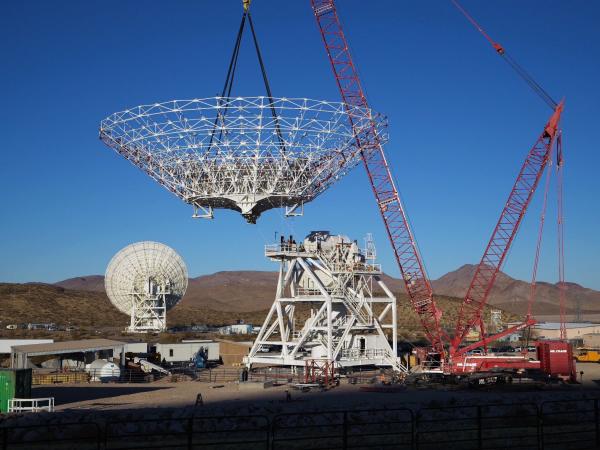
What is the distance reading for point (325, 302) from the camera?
170 feet

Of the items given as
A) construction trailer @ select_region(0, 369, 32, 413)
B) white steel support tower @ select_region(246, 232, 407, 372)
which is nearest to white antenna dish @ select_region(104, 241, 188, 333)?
white steel support tower @ select_region(246, 232, 407, 372)

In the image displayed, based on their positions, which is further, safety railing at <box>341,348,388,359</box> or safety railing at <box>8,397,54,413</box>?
safety railing at <box>341,348,388,359</box>

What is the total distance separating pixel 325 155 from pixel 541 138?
21015 millimetres

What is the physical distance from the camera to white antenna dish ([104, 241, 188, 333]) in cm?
9156

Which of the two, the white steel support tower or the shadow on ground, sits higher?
the white steel support tower

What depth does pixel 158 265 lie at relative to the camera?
9200 cm

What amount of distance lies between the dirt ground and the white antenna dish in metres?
45.9

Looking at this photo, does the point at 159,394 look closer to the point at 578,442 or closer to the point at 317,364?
the point at 317,364

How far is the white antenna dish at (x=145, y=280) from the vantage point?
91.6 meters

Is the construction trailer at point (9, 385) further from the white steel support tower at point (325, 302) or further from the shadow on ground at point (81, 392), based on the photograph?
the white steel support tower at point (325, 302)

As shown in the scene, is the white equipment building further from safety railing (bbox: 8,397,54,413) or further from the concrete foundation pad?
safety railing (bbox: 8,397,54,413)

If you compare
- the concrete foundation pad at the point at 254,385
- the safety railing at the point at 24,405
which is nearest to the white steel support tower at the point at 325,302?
the concrete foundation pad at the point at 254,385

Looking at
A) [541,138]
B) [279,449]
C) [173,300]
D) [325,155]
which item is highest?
[541,138]

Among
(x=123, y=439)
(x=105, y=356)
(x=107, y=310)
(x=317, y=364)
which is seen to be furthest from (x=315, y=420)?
(x=107, y=310)
